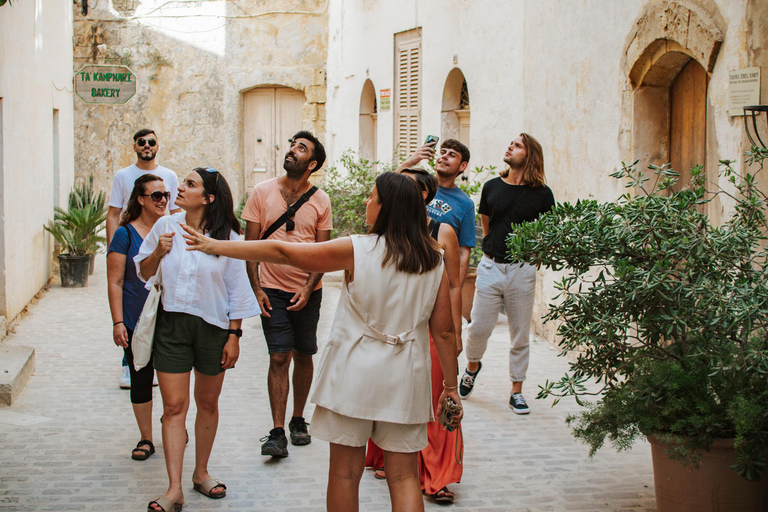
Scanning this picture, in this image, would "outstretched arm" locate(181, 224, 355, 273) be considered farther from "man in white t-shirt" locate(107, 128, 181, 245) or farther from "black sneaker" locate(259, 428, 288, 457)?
"man in white t-shirt" locate(107, 128, 181, 245)

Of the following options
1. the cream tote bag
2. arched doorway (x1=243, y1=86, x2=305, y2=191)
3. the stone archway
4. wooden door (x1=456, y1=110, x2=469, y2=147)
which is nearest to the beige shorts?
the cream tote bag

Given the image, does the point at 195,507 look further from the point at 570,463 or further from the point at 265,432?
the point at 570,463

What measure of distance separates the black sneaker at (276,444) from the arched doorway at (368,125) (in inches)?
429

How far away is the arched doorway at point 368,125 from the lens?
1575 cm

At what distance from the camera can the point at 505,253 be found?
6008 millimetres

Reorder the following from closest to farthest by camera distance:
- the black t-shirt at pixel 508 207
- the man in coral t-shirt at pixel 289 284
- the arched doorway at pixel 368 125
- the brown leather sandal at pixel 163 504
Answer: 1. the brown leather sandal at pixel 163 504
2. the man in coral t-shirt at pixel 289 284
3. the black t-shirt at pixel 508 207
4. the arched doorway at pixel 368 125

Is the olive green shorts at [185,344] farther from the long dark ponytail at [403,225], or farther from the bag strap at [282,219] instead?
the long dark ponytail at [403,225]

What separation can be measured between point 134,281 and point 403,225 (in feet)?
7.77

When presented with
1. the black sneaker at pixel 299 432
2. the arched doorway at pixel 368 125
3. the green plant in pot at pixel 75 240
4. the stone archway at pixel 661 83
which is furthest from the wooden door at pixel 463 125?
the black sneaker at pixel 299 432

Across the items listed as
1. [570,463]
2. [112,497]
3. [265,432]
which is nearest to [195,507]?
[112,497]

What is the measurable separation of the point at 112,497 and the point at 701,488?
114 inches

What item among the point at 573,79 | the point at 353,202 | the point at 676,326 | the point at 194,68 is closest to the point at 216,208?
the point at 676,326

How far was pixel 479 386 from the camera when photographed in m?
6.96

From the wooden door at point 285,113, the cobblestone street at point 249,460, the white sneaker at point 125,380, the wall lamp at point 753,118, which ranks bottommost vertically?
the cobblestone street at point 249,460
